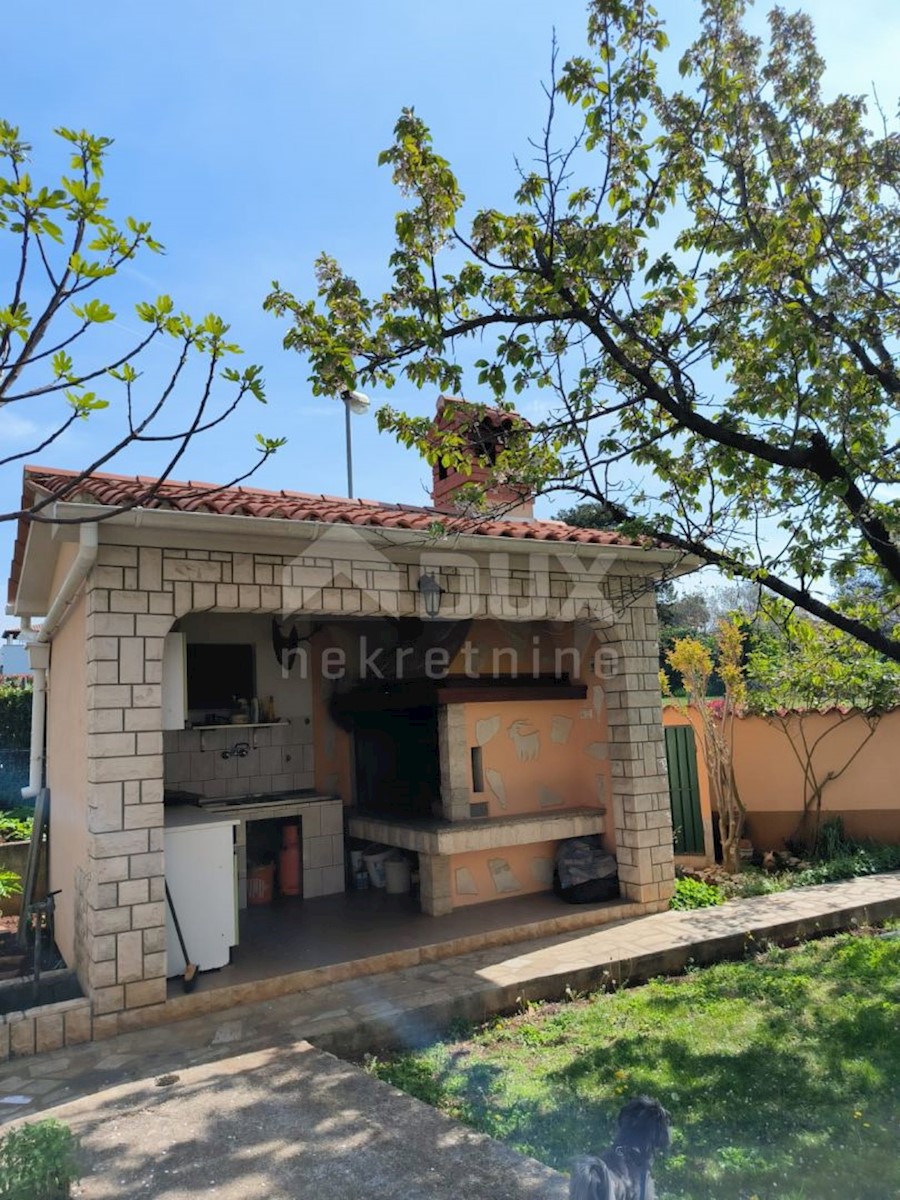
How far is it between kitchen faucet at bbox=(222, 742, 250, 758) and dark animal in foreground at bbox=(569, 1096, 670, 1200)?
7.41m

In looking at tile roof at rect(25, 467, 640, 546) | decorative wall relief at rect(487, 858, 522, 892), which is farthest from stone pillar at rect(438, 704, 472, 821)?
tile roof at rect(25, 467, 640, 546)

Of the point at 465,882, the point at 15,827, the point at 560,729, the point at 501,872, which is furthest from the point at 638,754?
the point at 15,827

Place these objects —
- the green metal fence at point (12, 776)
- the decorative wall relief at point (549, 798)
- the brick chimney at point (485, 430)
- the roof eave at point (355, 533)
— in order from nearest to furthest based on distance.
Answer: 1. the roof eave at point (355, 533)
2. the brick chimney at point (485, 430)
3. the decorative wall relief at point (549, 798)
4. the green metal fence at point (12, 776)

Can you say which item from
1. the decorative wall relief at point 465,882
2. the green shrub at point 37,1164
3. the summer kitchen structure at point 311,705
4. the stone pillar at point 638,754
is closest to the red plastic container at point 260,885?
the summer kitchen structure at point 311,705

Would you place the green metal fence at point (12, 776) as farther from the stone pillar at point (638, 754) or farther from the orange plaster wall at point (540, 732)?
the stone pillar at point (638, 754)

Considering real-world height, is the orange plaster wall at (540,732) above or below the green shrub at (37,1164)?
above

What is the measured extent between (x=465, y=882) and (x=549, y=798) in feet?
4.57

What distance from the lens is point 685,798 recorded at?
11.0m

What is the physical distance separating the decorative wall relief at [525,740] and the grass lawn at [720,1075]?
2.91 meters

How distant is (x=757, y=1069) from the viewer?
15.9 ft

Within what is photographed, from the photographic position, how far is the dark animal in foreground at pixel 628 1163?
96.1 inches

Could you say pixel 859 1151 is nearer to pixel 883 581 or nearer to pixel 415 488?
pixel 883 581

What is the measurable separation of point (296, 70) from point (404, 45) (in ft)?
2.66

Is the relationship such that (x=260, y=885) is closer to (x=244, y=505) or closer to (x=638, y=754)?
(x=638, y=754)
